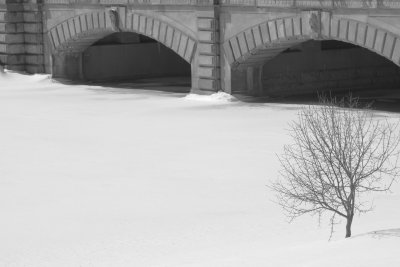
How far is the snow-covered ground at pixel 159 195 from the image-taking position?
53.9 feet

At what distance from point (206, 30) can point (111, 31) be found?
6.07 m

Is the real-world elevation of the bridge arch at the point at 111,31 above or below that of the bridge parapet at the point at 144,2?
below

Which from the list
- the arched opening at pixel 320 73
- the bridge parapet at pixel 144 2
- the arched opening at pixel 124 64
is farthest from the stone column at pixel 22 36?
the arched opening at pixel 320 73

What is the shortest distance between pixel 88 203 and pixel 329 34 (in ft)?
46.0

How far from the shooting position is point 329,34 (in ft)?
106

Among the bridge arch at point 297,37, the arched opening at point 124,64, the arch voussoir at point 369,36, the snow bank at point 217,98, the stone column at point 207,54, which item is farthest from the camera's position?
the arched opening at point 124,64

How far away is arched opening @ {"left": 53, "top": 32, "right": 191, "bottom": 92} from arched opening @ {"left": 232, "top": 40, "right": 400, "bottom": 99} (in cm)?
552

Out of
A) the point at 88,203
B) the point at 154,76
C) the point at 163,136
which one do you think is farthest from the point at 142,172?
the point at 154,76

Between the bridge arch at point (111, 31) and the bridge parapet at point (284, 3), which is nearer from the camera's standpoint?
the bridge parapet at point (284, 3)

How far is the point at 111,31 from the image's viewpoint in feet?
137

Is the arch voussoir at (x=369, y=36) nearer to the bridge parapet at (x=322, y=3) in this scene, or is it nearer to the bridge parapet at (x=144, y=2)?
the bridge parapet at (x=322, y=3)

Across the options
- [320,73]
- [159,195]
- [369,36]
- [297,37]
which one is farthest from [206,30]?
[159,195]

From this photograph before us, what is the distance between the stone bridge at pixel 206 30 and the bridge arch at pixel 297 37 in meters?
0.03

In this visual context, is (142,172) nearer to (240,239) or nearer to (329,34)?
(240,239)
